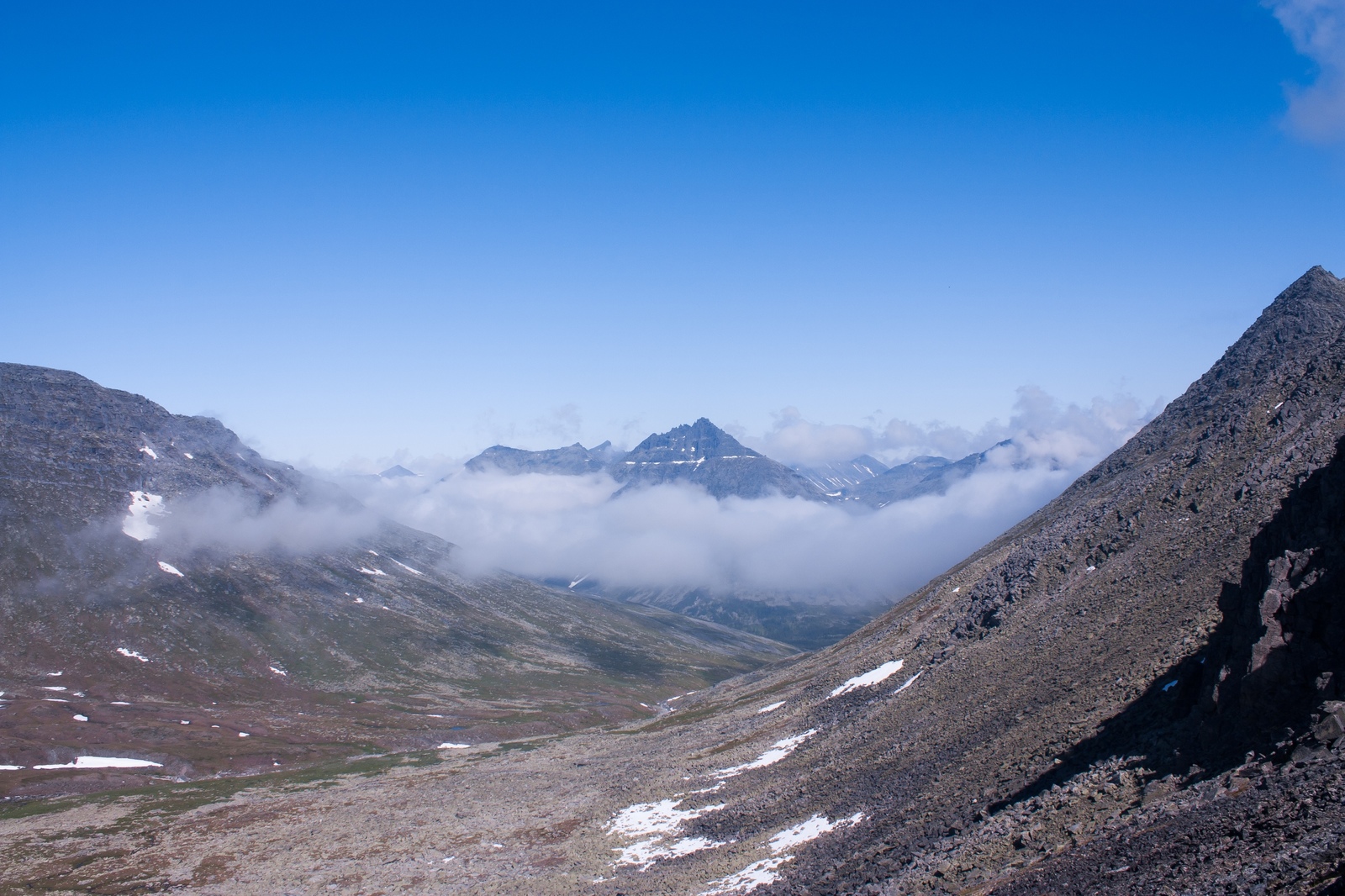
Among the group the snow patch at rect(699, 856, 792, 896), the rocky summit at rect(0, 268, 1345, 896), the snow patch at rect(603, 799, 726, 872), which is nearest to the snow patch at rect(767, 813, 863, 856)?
the rocky summit at rect(0, 268, 1345, 896)

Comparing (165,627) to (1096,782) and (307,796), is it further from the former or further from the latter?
(1096,782)

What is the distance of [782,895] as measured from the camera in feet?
126

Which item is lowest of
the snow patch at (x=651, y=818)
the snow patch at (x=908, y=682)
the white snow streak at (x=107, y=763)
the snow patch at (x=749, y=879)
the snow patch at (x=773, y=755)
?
the white snow streak at (x=107, y=763)

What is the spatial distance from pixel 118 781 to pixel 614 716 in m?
91.3

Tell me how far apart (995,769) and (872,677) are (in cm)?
4244

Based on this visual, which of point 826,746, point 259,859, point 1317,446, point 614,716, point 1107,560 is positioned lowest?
point 614,716

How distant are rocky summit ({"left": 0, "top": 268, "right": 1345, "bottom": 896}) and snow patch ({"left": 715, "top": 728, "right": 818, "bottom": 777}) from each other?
1.16ft

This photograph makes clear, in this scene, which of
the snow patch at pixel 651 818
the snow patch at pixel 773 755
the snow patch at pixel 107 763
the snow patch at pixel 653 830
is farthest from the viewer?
the snow patch at pixel 107 763

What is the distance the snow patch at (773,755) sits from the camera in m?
70.6

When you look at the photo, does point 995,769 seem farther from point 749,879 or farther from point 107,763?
point 107,763

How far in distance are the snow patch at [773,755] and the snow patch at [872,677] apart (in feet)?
34.6

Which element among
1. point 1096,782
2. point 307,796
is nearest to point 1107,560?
point 1096,782

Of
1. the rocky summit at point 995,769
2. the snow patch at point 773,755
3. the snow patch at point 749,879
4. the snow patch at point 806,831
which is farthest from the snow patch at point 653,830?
the snow patch at point 773,755

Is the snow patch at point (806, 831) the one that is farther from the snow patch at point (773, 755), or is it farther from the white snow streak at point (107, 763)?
the white snow streak at point (107, 763)
